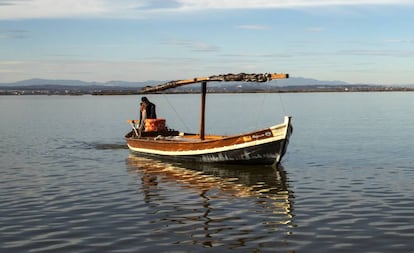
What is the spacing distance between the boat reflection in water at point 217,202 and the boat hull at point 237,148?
1.59 ft

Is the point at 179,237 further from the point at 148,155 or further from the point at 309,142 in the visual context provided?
the point at 309,142

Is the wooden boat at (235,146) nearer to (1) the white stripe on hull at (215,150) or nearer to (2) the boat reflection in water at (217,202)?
(1) the white stripe on hull at (215,150)

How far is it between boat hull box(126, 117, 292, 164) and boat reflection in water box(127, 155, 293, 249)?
484mm

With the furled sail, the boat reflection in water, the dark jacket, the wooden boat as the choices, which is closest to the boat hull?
the wooden boat

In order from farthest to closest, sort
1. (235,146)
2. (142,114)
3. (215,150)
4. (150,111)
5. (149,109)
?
(150,111)
(149,109)
(142,114)
(215,150)
(235,146)

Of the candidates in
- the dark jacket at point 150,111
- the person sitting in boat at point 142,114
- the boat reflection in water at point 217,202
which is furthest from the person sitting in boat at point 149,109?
the boat reflection in water at point 217,202

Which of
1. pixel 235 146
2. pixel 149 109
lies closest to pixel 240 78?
pixel 235 146

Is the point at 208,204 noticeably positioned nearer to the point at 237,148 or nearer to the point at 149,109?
the point at 237,148

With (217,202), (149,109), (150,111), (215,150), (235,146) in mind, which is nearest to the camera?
(217,202)

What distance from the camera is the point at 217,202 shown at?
19719 mm

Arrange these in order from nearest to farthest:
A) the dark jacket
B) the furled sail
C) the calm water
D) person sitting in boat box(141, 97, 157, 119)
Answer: the calm water, the furled sail, person sitting in boat box(141, 97, 157, 119), the dark jacket

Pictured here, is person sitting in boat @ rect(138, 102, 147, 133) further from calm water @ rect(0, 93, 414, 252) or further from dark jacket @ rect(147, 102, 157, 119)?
calm water @ rect(0, 93, 414, 252)

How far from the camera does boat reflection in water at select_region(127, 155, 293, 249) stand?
15.4m

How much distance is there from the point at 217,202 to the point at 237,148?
8471mm
